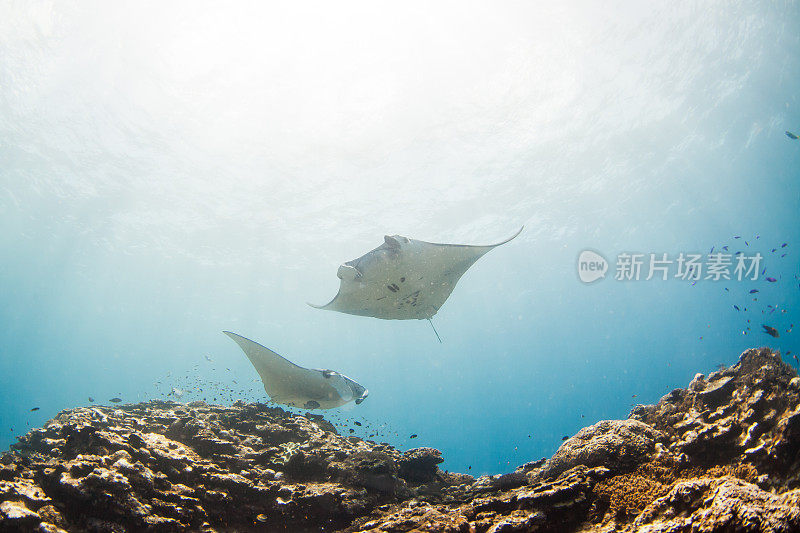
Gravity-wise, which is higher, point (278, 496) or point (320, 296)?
point (320, 296)

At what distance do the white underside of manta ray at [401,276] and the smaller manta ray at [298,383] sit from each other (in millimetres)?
1522

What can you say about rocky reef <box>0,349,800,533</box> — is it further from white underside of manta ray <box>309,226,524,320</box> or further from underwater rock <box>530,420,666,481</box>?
white underside of manta ray <box>309,226,524,320</box>

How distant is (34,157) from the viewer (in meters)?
21.9

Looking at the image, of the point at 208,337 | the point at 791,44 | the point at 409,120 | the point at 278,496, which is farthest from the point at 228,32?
the point at 208,337

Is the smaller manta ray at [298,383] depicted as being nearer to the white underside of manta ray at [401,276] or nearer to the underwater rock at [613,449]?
the white underside of manta ray at [401,276]

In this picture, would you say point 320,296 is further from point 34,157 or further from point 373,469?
point 373,469

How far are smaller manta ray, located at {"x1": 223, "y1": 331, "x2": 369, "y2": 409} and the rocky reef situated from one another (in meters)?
1.01

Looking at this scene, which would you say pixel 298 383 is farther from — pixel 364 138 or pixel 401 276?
pixel 364 138

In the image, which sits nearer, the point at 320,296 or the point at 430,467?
the point at 430,467

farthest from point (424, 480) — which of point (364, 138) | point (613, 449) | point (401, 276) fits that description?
point (364, 138)

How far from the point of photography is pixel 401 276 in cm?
652

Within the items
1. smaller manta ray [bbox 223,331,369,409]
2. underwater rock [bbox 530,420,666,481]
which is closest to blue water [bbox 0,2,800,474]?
smaller manta ray [bbox 223,331,369,409]

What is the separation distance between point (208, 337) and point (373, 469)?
238 feet

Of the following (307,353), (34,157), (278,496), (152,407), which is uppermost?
(307,353)
